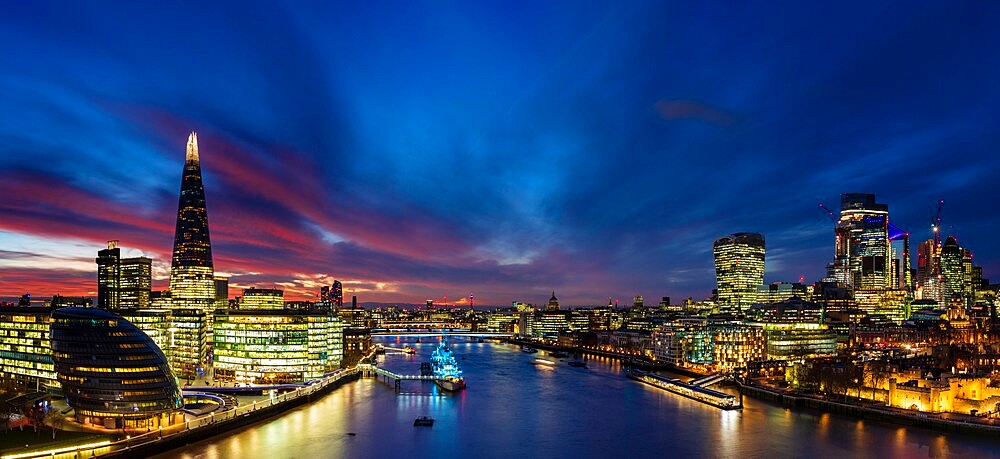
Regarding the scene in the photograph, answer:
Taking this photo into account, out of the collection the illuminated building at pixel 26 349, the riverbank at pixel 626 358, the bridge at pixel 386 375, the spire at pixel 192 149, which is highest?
the spire at pixel 192 149

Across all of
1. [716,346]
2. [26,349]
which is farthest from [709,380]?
[26,349]

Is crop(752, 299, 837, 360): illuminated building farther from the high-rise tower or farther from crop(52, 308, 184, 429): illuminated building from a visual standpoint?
the high-rise tower

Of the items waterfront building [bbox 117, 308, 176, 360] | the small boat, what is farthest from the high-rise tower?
the small boat

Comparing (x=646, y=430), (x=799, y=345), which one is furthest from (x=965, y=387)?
(x=799, y=345)

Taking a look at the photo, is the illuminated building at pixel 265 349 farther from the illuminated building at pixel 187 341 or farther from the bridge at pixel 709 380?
the bridge at pixel 709 380

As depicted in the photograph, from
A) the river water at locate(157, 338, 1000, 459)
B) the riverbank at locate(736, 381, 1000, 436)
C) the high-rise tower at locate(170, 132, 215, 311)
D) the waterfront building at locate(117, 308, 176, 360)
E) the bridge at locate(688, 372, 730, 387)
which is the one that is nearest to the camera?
the river water at locate(157, 338, 1000, 459)

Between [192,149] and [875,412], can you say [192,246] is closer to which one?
[192,149]

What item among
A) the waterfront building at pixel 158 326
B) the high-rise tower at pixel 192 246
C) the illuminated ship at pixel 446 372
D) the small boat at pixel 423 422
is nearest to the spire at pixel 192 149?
the high-rise tower at pixel 192 246
